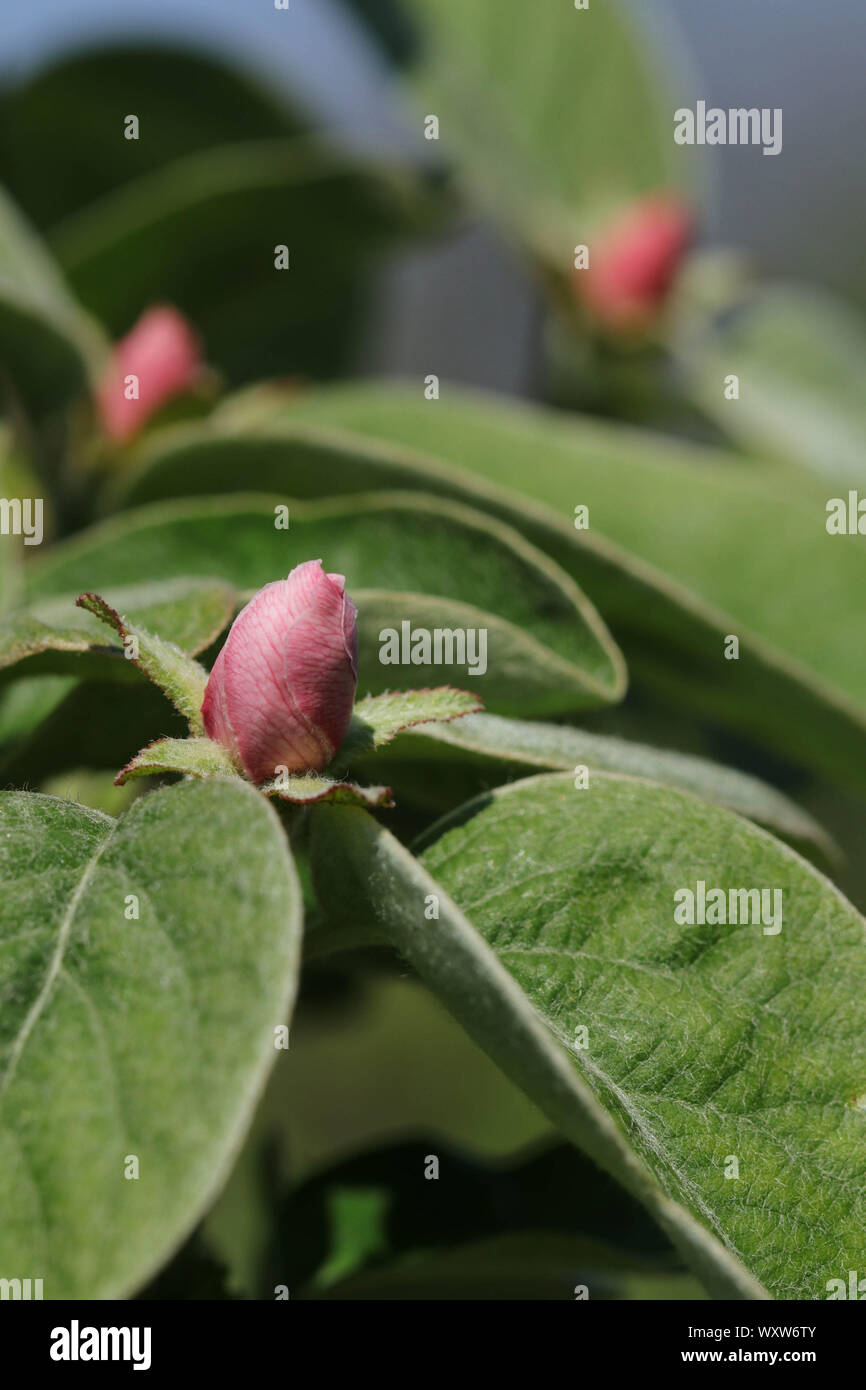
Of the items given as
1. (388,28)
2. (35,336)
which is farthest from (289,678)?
(388,28)

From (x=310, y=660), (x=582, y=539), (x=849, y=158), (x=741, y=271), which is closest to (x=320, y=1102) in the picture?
(x=741, y=271)

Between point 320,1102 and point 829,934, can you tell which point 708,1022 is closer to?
point 829,934

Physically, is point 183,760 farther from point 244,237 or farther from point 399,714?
point 244,237

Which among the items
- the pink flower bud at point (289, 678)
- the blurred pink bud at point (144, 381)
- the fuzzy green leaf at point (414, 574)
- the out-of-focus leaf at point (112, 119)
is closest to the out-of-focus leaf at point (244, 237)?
the out-of-focus leaf at point (112, 119)

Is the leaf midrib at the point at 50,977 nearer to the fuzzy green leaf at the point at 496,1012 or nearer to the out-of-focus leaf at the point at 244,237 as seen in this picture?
the fuzzy green leaf at the point at 496,1012

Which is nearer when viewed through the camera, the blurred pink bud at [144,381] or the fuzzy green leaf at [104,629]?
the fuzzy green leaf at [104,629]

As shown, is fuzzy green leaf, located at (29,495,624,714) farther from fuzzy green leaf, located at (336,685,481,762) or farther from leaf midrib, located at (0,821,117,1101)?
leaf midrib, located at (0,821,117,1101)
